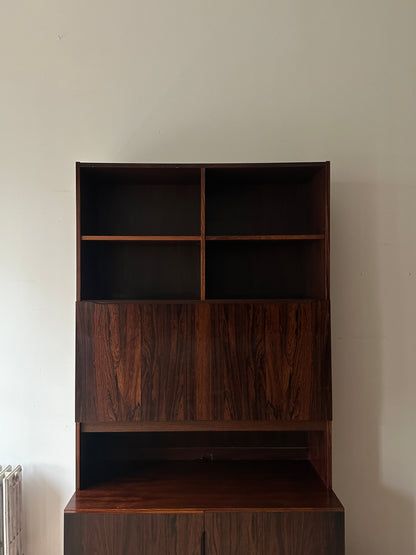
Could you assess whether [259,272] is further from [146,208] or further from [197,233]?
[146,208]

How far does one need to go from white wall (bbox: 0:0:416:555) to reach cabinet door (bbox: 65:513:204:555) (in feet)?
1.47

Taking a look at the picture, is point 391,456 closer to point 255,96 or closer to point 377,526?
point 377,526

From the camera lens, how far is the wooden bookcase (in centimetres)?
165

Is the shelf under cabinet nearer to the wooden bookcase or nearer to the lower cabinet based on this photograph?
the wooden bookcase

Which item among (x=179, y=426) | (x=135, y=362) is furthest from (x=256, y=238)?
(x=179, y=426)

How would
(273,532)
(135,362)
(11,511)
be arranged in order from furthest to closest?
1. (11,511)
2. (135,362)
3. (273,532)

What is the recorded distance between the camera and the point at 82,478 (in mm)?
1812

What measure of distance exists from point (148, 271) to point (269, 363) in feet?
2.19

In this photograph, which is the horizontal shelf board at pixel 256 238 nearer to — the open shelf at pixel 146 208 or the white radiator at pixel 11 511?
the open shelf at pixel 146 208

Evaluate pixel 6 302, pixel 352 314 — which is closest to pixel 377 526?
pixel 352 314

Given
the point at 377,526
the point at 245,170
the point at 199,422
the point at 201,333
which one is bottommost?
the point at 377,526

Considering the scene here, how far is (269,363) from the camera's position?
1.76 m

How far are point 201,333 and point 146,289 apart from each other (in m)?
0.40

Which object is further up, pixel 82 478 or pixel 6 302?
pixel 6 302
